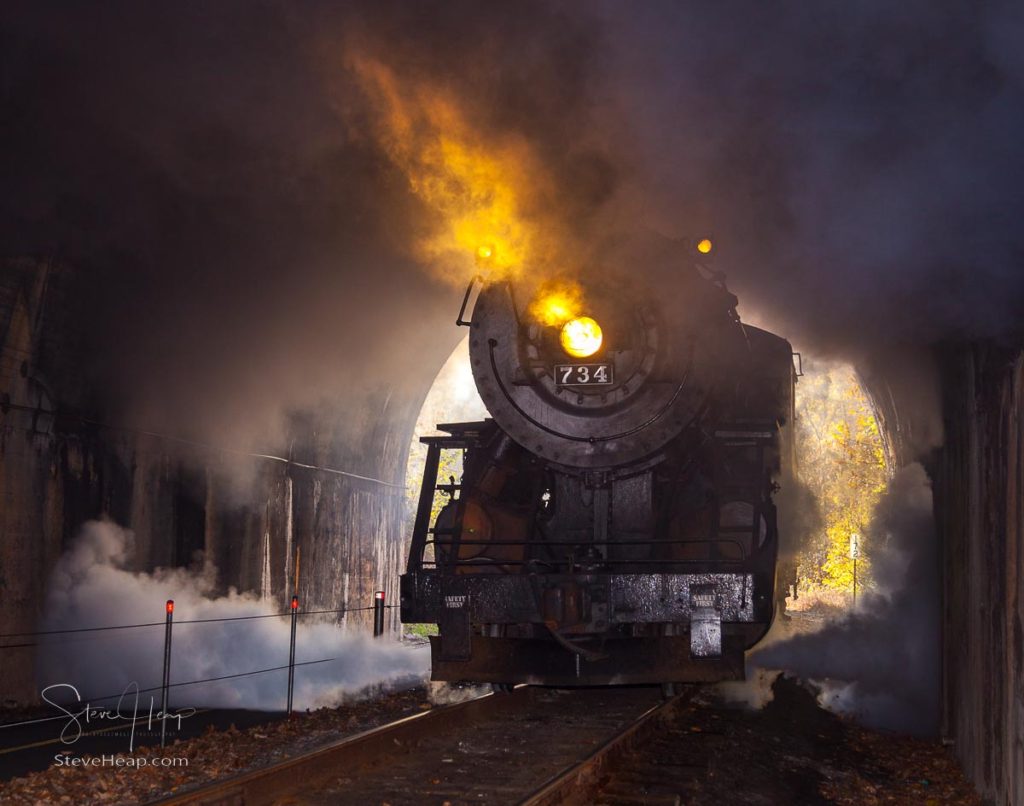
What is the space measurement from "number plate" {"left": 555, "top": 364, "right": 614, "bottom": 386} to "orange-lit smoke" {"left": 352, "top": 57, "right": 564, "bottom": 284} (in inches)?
29.6

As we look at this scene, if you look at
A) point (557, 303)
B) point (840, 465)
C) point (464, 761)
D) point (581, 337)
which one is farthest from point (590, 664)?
point (840, 465)

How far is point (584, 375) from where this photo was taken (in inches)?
303

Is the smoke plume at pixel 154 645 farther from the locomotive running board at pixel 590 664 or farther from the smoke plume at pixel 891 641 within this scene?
the smoke plume at pixel 891 641

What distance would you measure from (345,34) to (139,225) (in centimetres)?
263

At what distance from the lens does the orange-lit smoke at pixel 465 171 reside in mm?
8062

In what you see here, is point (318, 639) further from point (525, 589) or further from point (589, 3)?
point (589, 3)

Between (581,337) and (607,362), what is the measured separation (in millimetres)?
249

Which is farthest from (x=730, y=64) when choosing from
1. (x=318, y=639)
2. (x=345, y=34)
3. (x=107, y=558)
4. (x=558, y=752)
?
(x=318, y=639)

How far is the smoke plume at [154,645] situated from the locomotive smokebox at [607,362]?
3.71m

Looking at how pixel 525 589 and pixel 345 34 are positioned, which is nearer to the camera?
pixel 525 589

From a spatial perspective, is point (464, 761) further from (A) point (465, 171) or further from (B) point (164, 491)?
(B) point (164, 491)

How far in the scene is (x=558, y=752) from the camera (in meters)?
7.34

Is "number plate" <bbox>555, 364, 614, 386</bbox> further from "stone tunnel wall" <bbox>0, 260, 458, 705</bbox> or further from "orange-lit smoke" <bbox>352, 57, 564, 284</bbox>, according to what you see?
"stone tunnel wall" <bbox>0, 260, 458, 705</bbox>

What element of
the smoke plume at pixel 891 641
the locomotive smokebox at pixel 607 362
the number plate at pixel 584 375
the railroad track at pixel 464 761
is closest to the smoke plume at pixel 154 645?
the railroad track at pixel 464 761
